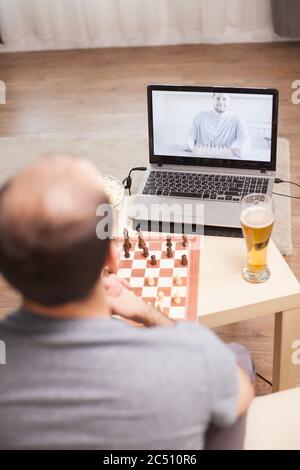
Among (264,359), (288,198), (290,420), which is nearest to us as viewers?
(290,420)

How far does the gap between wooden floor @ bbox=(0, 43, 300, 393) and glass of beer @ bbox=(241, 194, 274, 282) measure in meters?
1.52

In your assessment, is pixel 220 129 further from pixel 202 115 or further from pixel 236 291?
pixel 236 291

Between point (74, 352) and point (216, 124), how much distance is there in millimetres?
1235

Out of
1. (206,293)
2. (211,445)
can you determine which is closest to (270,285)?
(206,293)

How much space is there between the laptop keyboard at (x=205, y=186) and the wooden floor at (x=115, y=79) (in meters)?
1.11

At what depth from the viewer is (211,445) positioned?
114 cm

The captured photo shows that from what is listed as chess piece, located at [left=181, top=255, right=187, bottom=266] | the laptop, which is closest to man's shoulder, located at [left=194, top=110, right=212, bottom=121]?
the laptop

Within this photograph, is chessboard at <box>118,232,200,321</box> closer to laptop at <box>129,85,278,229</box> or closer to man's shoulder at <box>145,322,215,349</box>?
laptop at <box>129,85,278,229</box>

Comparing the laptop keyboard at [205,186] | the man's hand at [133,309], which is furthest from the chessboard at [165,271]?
the laptop keyboard at [205,186]

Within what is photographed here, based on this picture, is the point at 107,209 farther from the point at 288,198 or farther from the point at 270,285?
the point at 288,198

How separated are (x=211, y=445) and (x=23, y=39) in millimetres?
3466

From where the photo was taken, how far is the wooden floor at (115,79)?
10.9 feet

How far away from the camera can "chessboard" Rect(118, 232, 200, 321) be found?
147 cm
